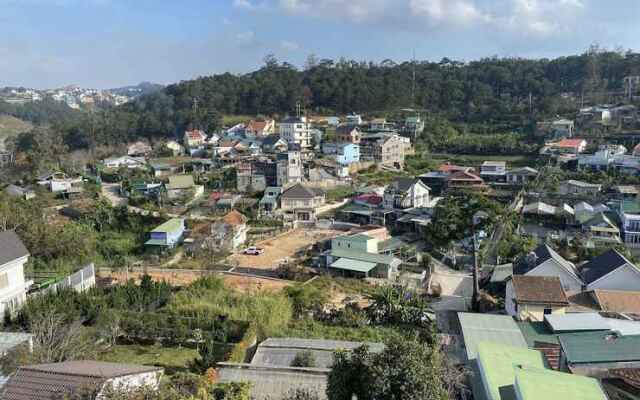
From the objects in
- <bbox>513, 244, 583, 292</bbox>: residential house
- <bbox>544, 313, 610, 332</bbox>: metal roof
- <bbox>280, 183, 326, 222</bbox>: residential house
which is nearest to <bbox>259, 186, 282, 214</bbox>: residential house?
<bbox>280, 183, 326, 222</bbox>: residential house

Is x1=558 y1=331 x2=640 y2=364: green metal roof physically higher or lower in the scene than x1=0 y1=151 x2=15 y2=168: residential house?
lower

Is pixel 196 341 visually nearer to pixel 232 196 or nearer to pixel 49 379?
pixel 49 379

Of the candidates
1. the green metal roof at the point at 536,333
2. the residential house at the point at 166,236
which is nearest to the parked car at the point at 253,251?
the residential house at the point at 166,236

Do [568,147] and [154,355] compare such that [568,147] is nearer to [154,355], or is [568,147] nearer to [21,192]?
[154,355]

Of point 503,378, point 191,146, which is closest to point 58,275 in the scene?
point 503,378

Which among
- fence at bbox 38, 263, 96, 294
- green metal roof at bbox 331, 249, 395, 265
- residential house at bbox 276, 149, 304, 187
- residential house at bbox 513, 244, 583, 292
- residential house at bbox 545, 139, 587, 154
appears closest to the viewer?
residential house at bbox 513, 244, 583, 292

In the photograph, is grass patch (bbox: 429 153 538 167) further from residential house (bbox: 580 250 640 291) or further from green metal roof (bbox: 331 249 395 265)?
residential house (bbox: 580 250 640 291)

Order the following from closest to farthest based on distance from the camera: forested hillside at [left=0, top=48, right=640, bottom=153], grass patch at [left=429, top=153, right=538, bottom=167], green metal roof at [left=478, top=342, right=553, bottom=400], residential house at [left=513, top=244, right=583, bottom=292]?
green metal roof at [left=478, top=342, right=553, bottom=400]
residential house at [left=513, top=244, right=583, bottom=292]
grass patch at [left=429, top=153, right=538, bottom=167]
forested hillside at [left=0, top=48, right=640, bottom=153]
